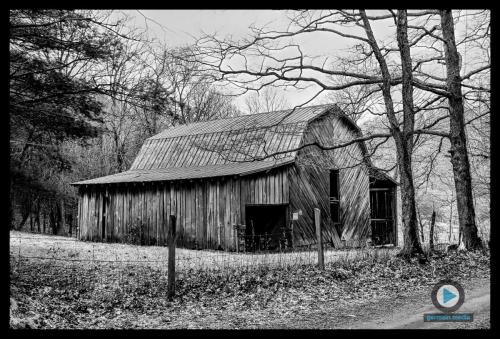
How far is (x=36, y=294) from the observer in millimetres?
7773

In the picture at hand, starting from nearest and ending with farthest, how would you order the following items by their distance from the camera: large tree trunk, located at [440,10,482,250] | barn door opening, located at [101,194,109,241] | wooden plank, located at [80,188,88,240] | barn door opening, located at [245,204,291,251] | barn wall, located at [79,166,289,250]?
large tree trunk, located at [440,10,482,250]
barn wall, located at [79,166,289,250]
barn door opening, located at [245,204,291,251]
barn door opening, located at [101,194,109,241]
wooden plank, located at [80,188,88,240]

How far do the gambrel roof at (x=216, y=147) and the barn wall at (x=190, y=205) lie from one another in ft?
1.53

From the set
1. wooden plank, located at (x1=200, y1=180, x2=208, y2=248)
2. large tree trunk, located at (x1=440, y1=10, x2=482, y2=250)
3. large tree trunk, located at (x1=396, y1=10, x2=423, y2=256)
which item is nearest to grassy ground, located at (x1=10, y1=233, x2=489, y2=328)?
large tree trunk, located at (x1=396, y1=10, x2=423, y2=256)

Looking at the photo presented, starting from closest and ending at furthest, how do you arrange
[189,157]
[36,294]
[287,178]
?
1. [36,294]
2. [287,178]
3. [189,157]

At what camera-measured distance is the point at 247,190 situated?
749 inches

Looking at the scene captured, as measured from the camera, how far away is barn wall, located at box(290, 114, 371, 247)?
20531 mm

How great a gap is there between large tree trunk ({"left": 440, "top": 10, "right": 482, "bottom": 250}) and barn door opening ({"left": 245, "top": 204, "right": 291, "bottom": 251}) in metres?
7.72

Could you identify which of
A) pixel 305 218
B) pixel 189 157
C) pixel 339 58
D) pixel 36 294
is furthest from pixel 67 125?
pixel 189 157

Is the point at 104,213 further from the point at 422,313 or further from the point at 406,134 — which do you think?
the point at 422,313

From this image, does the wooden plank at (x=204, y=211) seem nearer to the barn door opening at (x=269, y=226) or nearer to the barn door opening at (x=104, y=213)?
the barn door opening at (x=269, y=226)

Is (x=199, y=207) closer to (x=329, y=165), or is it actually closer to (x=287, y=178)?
(x=287, y=178)

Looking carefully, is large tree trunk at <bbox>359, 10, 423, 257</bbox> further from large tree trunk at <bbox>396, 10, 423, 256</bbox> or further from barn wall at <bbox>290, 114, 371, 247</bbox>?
barn wall at <bbox>290, 114, 371, 247</bbox>

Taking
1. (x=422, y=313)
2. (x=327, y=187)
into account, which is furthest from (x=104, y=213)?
(x=422, y=313)
